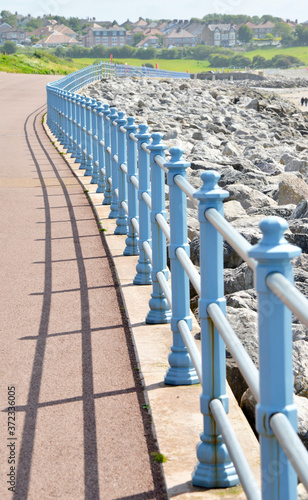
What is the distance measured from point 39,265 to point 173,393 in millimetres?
3434

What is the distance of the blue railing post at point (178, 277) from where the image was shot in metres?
4.12

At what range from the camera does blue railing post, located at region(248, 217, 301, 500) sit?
1990 millimetres

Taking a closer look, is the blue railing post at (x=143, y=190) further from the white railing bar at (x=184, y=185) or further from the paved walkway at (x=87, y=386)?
the white railing bar at (x=184, y=185)

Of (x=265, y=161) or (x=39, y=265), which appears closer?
(x=39, y=265)

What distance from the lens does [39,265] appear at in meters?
7.34

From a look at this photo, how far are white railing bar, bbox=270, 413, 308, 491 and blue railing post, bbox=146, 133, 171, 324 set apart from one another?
3.09m

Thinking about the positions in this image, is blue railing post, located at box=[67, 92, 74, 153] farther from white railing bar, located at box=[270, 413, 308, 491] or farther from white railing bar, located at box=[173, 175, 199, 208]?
Result: white railing bar, located at box=[270, 413, 308, 491]

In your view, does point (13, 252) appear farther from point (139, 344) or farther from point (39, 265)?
point (139, 344)

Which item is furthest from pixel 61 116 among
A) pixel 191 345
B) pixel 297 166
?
pixel 191 345

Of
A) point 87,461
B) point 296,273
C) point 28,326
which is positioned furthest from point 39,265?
point 87,461

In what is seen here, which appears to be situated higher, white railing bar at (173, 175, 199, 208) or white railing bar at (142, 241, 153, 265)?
white railing bar at (173, 175, 199, 208)

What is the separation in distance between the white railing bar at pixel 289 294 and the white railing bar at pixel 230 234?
14 cm

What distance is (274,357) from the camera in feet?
6.77

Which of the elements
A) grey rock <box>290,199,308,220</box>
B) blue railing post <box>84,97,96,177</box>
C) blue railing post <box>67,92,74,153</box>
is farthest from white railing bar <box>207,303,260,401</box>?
blue railing post <box>67,92,74,153</box>
